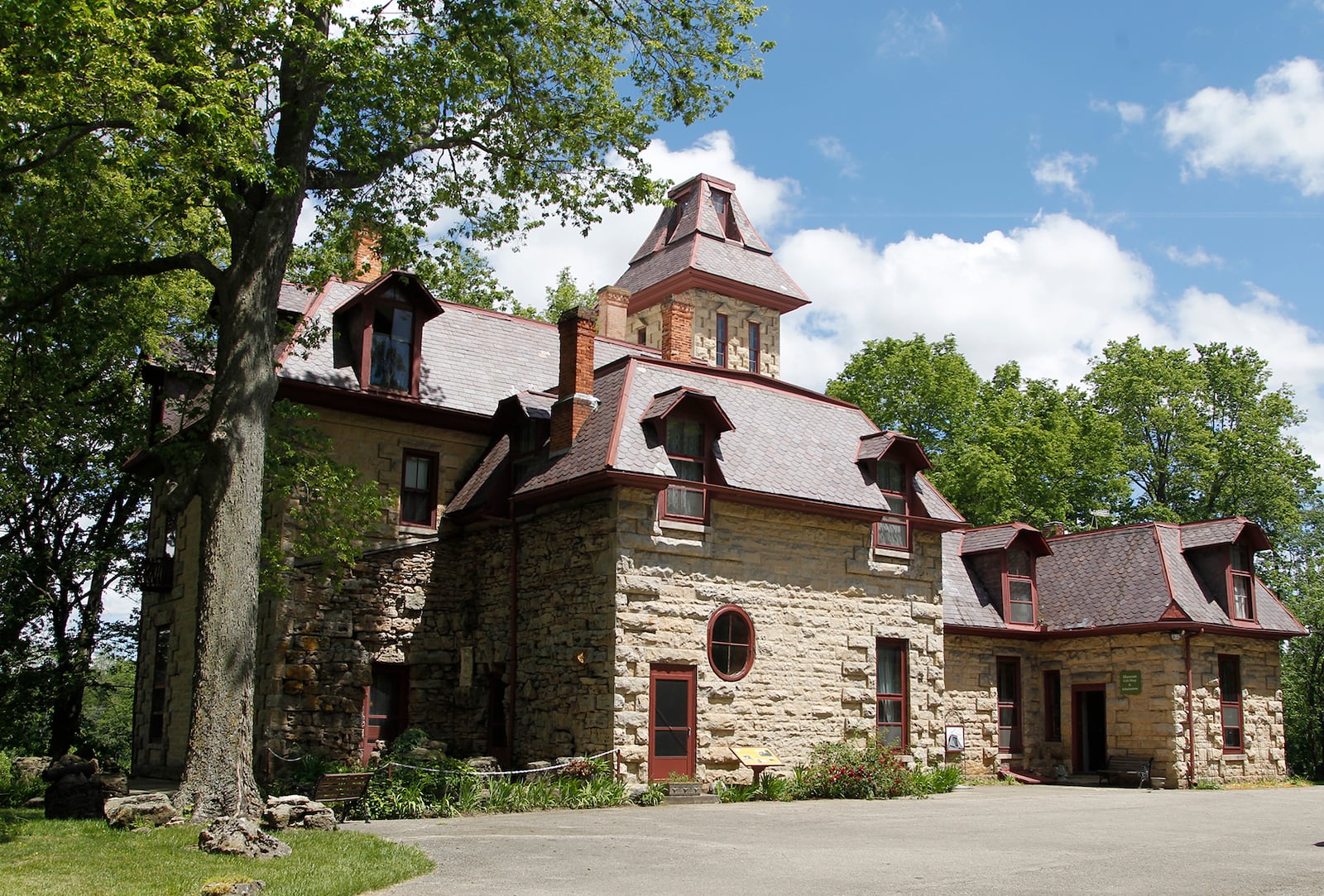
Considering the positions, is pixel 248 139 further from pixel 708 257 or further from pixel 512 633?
pixel 708 257

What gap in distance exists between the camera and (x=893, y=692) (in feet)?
73.4

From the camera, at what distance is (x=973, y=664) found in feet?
85.7

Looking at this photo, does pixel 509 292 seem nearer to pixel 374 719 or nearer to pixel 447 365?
pixel 447 365

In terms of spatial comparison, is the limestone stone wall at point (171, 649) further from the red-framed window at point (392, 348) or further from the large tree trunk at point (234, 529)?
the large tree trunk at point (234, 529)

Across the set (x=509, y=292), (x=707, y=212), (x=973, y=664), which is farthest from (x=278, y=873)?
(x=509, y=292)

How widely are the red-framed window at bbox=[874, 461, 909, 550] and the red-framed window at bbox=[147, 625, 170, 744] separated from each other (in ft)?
48.3

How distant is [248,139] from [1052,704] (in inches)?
865

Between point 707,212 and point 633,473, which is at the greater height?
point 707,212

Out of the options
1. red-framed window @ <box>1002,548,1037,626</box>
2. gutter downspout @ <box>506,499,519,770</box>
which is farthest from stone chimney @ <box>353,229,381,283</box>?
Result: red-framed window @ <box>1002,548,1037,626</box>

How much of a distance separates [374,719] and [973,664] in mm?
13320

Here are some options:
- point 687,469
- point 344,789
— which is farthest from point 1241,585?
point 344,789

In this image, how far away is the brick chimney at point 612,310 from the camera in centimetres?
2897

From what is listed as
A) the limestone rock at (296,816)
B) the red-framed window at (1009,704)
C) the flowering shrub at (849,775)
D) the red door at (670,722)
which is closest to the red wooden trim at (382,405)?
the red door at (670,722)

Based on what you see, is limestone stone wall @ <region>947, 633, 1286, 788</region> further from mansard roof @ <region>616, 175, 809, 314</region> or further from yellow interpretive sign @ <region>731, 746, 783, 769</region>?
mansard roof @ <region>616, 175, 809, 314</region>
